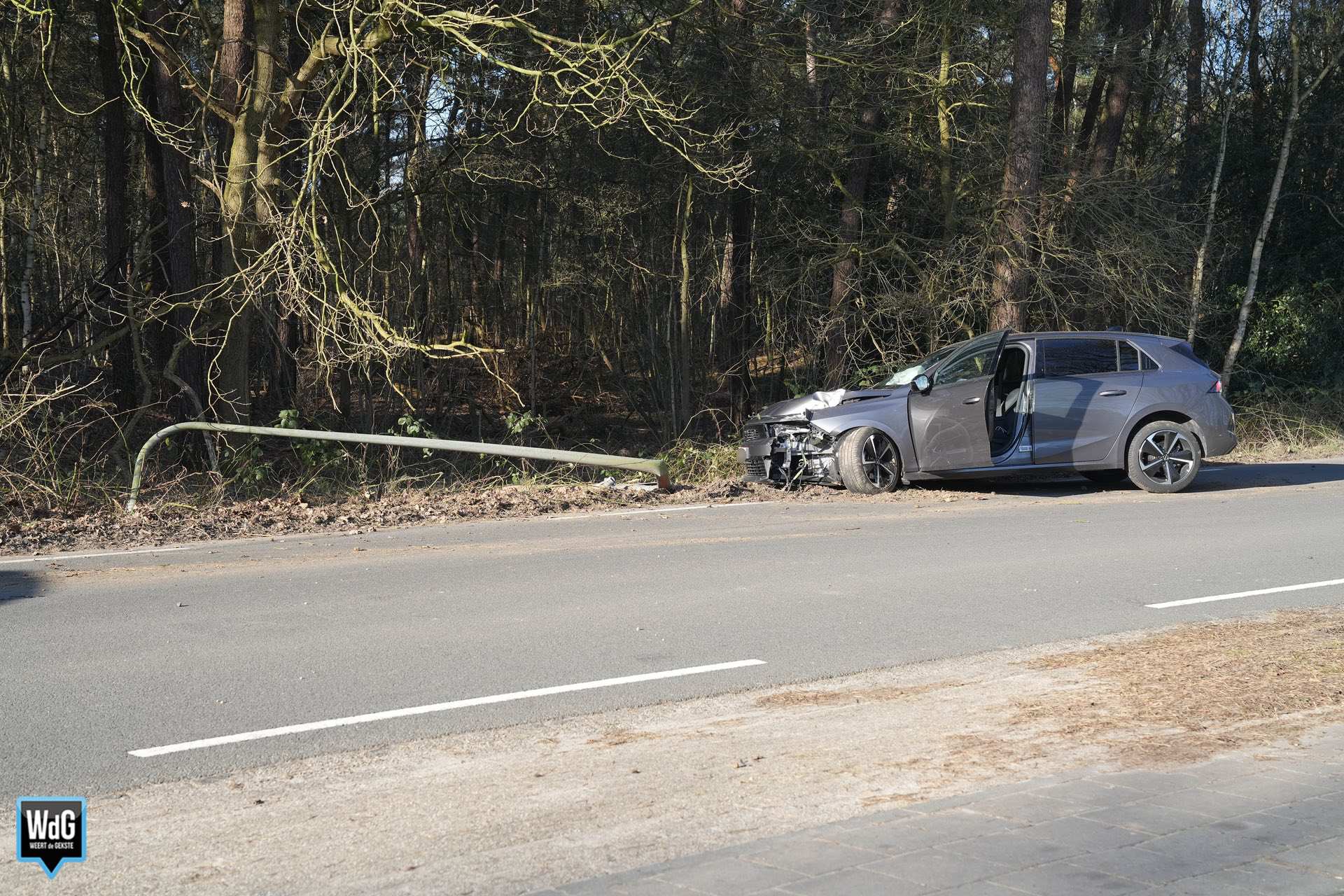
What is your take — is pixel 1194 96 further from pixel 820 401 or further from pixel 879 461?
pixel 879 461

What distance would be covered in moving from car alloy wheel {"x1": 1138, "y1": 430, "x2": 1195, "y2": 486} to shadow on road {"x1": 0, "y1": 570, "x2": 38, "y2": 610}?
11727 mm

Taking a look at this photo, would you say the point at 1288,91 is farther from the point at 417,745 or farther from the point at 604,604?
the point at 417,745

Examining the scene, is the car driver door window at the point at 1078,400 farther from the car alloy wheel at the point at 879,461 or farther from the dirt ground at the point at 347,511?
the car alloy wheel at the point at 879,461

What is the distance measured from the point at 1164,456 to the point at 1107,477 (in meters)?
1.43

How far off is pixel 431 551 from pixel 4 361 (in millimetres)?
11019

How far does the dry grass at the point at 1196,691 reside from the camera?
555cm

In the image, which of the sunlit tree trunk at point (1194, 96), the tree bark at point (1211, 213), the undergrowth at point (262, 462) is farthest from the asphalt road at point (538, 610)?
the sunlit tree trunk at point (1194, 96)

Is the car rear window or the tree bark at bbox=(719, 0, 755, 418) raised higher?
the tree bark at bbox=(719, 0, 755, 418)

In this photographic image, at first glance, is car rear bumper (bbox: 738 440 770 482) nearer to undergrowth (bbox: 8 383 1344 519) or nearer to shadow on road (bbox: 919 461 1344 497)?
undergrowth (bbox: 8 383 1344 519)

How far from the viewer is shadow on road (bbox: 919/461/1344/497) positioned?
603 inches

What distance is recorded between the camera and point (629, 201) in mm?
23281

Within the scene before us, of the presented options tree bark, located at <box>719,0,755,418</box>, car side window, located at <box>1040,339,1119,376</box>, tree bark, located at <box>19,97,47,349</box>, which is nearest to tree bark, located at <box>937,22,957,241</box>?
tree bark, located at <box>719,0,755,418</box>

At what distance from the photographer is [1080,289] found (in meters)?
21.6

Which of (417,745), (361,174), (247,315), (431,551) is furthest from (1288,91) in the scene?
(417,745)
